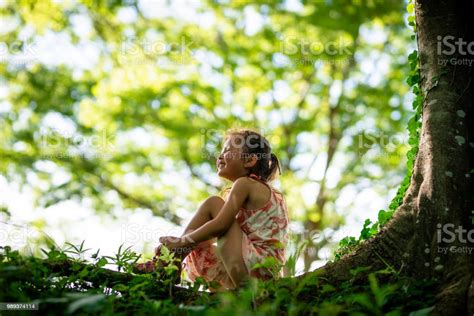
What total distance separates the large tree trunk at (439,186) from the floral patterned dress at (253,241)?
73 centimetres

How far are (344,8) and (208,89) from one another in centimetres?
408

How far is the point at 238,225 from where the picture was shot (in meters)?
3.95

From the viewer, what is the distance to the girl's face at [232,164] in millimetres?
4504

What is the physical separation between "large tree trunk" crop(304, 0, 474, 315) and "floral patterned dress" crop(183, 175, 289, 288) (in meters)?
0.73

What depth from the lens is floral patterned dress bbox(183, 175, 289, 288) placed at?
4.04 meters

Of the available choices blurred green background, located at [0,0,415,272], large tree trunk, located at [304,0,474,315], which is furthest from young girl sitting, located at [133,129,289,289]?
blurred green background, located at [0,0,415,272]

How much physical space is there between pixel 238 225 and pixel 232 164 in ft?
2.30

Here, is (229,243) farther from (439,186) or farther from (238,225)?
(439,186)

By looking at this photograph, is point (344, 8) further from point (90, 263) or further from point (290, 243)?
point (90, 263)

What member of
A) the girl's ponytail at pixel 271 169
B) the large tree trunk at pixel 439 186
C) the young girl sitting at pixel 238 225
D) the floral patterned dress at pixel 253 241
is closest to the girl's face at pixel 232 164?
the young girl sitting at pixel 238 225

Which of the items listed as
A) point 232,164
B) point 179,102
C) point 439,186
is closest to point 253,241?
point 232,164

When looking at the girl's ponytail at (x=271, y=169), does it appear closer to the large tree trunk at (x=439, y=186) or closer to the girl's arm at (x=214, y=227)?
the girl's arm at (x=214, y=227)

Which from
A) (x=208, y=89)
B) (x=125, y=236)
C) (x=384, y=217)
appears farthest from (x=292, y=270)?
(x=208, y=89)

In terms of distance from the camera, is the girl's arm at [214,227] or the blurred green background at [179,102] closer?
the girl's arm at [214,227]
